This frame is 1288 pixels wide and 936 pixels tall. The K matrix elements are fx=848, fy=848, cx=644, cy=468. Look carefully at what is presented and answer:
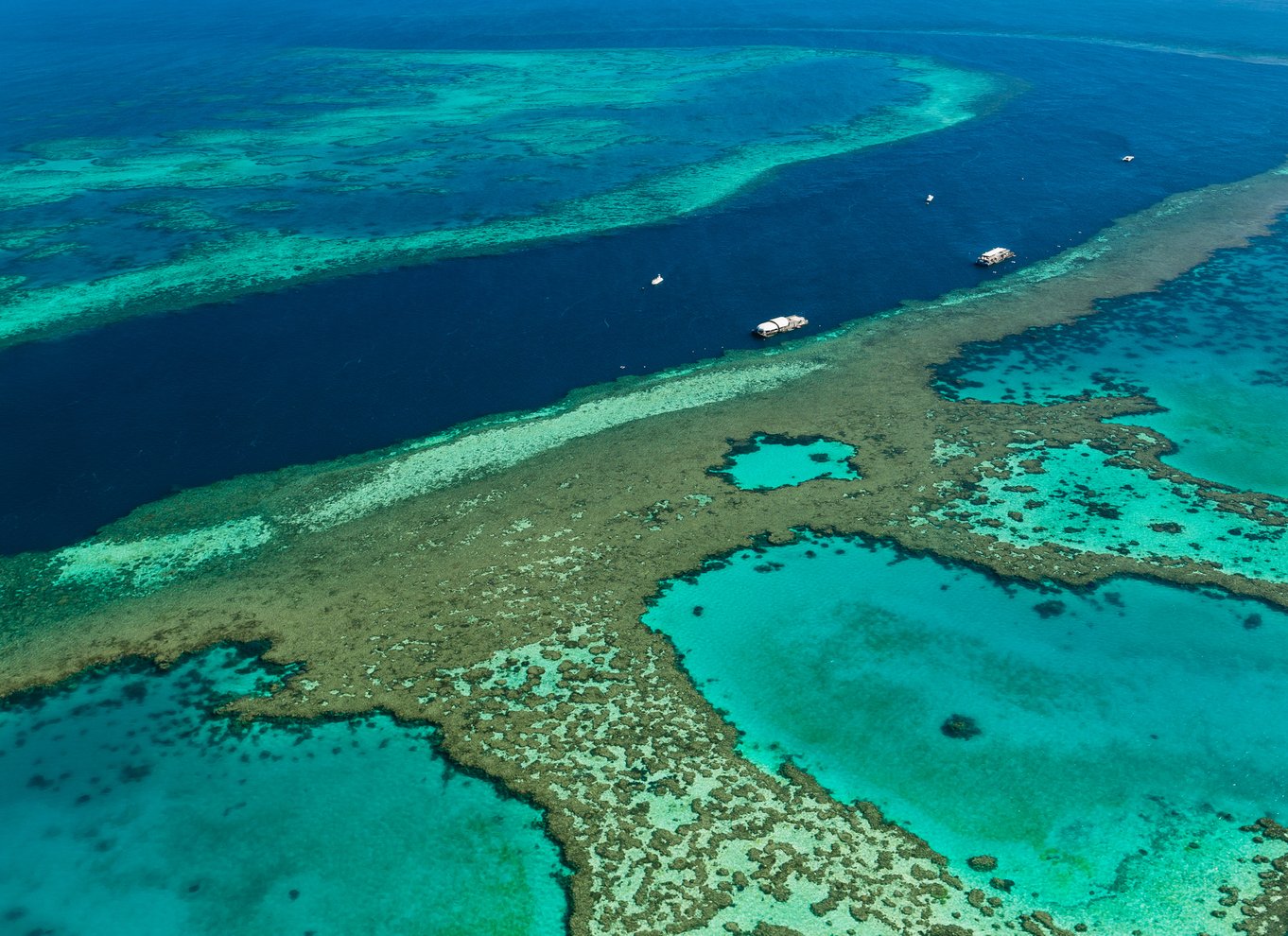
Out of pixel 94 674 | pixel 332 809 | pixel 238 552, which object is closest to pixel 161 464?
pixel 238 552

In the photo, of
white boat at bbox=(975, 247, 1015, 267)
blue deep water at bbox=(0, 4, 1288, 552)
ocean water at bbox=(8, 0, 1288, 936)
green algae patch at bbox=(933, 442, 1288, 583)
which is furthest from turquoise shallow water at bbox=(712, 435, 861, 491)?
white boat at bbox=(975, 247, 1015, 267)

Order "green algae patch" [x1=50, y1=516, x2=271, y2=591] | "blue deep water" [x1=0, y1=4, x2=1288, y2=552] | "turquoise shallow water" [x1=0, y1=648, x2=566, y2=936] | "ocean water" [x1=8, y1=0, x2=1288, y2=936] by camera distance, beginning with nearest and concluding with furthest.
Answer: "turquoise shallow water" [x1=0, y1=648, x2=566, y2=936] → "ocean water" [x1=8, y1=0, x2=1288, y2=936] → "green algae patch" [x1=50, y1=516, x2=271, y2=591] → "blue deep water" [x1=0, y1=4, x2=1288, y2=552]

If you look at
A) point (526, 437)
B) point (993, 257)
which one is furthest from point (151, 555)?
point (993, 257)

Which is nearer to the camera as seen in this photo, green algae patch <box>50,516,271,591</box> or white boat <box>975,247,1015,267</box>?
green algae patch <box>50,516,271,591</box>

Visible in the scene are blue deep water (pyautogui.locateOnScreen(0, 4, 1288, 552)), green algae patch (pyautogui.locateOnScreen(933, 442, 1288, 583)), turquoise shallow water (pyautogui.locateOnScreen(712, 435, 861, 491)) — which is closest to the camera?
green algae patch (pyautogui.locateOnScreen(933, 442, 1288, 583))

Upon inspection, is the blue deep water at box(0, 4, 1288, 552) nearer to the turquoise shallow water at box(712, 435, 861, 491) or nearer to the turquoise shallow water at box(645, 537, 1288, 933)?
the turquoise shallow water at box(712, 435, 861, 491)

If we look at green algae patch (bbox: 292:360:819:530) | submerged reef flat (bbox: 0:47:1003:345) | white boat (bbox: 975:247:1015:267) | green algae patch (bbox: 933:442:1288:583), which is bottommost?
green algae patch (bbox: 933:442:1288:583)

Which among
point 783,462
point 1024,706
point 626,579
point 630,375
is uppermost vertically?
point 630,375

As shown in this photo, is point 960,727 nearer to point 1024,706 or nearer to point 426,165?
point 1024,706
